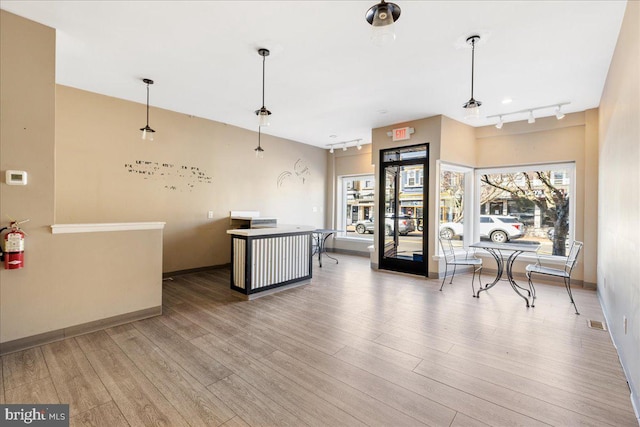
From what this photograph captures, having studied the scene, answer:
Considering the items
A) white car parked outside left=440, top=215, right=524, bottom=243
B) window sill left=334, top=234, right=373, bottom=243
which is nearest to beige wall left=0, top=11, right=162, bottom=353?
white car parked outside left=440, top=215, right=524, bottom=243

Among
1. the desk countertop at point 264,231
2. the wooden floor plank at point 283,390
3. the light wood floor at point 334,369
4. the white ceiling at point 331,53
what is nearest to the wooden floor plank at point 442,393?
the light wood floor at point 334,369

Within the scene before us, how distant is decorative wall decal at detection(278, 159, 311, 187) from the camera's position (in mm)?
6949

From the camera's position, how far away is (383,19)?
1.76 m

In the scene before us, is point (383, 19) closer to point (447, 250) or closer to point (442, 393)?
point (442, 393)

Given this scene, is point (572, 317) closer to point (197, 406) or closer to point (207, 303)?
point (197, 406)

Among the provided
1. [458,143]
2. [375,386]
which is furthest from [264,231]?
[458,143]

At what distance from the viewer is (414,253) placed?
18.3ft

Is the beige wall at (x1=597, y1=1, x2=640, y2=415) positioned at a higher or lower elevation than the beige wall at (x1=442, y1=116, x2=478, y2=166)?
lower

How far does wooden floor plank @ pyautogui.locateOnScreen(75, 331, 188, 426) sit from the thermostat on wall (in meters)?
1.50

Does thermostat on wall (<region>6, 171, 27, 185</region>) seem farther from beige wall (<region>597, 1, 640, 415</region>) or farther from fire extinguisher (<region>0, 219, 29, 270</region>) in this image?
beige wall (<region>597, 1, 640, 415</region>)

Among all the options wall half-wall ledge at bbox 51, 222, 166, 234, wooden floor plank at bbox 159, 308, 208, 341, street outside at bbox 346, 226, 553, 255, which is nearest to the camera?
wall half-wall ledge at bbox 51, 222, 166, 234

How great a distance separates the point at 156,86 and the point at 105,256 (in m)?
2.43

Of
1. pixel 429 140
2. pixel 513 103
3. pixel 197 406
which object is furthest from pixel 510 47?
pixel 197 406

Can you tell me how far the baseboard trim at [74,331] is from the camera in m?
2.48
